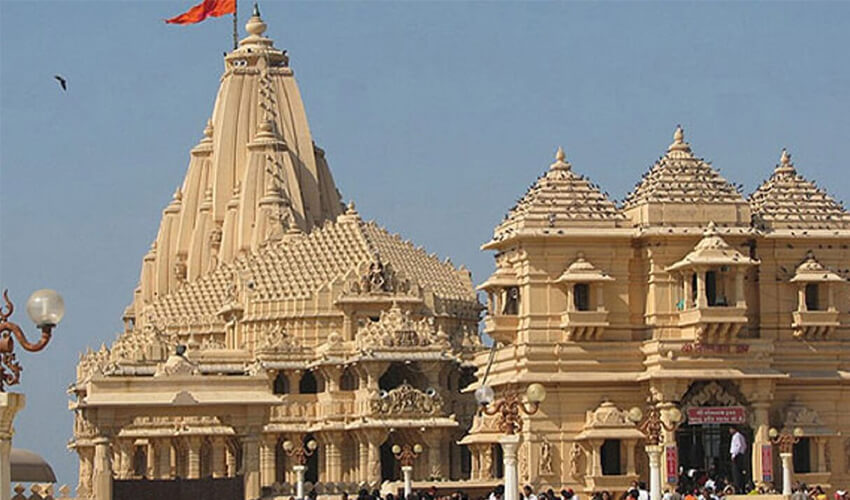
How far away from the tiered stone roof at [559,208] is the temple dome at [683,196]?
0.89 meters

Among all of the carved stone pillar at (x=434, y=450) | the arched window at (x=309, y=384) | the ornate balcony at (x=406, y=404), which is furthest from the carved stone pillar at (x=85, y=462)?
the carved stone pillar at (x=434, y=450)

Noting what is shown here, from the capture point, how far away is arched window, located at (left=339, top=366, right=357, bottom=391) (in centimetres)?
8219

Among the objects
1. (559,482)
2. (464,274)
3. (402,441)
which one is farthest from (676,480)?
(464,274)

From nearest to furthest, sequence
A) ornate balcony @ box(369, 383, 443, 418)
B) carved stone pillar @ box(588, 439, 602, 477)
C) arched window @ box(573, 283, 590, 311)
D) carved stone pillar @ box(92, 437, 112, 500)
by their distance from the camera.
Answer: carved stone pillar @ box(588, 439, 602, 477)
arched window @ box(573, 283, 590, 311)
carved stone pillar @ box(92, 437, 112, 500)
ornate balcony @ box(369, 383, 443, 418)

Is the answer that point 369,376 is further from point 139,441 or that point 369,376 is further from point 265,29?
point 265,29

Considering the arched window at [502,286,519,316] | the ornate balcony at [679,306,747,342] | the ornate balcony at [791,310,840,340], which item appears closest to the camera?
the ornate balcony at [679,306,747,342]

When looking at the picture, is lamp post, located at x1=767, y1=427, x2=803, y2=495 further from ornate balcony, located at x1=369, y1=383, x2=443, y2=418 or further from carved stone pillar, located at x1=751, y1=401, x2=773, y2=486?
ornate balcony, located at x1=369, y1=383, x2=443, y2=418

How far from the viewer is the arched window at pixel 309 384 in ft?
276

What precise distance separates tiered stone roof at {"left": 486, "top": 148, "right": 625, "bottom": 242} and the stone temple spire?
31.5 meters

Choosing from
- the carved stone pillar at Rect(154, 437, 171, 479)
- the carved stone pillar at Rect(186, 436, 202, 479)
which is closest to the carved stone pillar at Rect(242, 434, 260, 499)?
the carved stone pillar at Rect(186, 436, 202, 479)

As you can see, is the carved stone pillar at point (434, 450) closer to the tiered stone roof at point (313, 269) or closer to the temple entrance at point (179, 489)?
the tiered stone roof at point (313, 269)

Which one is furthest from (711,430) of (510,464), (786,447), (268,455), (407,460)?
(268,455)

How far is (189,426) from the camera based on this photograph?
8300 cm

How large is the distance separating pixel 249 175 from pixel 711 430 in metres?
39.4
